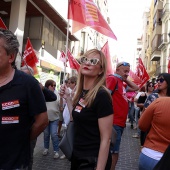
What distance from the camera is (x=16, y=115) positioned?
207cm

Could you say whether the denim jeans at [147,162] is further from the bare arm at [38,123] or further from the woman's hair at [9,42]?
the woman's hair at [9,42]

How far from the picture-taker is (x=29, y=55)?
8.72 metres

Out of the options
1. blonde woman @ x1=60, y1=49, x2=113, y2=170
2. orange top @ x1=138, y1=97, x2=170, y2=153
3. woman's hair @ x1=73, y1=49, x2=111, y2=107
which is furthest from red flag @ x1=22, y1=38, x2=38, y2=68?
orange top @ x1=138, y1=97, x2=170, y2=153

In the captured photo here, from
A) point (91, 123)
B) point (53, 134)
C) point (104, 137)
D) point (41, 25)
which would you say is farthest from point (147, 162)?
point (41, 25)

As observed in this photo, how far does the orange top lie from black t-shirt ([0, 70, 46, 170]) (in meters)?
1.23

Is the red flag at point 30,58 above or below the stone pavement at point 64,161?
above

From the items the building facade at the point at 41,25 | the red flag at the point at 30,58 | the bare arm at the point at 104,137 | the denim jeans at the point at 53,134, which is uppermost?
the building facade at the point at 41,25

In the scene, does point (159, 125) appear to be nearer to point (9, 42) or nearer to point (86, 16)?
point (9, 42)

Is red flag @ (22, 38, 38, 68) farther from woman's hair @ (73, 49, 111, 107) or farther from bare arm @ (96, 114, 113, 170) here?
bare arm @ (96, 114, 113, 170)

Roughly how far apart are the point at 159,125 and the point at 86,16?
11.7ft

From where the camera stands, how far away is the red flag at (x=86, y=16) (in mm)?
5281

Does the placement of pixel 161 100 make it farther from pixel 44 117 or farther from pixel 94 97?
pixel 44 117

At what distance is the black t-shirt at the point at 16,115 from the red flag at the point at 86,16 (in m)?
3.24

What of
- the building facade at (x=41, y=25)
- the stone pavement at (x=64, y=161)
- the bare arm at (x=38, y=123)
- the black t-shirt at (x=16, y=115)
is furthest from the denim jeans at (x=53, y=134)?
the building facade at (x=41, y=25)
